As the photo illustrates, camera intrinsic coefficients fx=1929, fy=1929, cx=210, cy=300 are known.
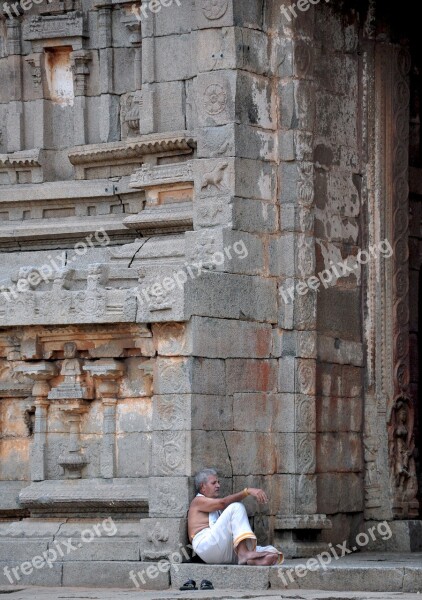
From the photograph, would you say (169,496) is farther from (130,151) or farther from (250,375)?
(130,151)

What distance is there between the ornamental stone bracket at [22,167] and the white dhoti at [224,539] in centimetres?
437

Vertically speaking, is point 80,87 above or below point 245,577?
above

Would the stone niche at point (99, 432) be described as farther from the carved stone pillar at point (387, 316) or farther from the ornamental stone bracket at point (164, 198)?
the carved stone pillar at point (387, 316)

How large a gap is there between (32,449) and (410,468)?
395 cm

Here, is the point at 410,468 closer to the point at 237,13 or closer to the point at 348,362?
the point at 348,362

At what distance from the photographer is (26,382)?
60.3ft

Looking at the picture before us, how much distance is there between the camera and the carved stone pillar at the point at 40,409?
59.4 ft

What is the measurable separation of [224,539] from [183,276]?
233 centimetres

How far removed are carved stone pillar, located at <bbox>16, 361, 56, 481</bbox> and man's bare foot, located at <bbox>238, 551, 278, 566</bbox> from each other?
8.05 feet

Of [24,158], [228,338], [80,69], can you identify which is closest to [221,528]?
[228,338]

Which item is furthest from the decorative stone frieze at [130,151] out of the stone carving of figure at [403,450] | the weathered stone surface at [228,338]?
the stone carving of figure at [403,450]

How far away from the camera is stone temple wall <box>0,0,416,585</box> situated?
683 inches

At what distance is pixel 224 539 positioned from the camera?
55.1 ft

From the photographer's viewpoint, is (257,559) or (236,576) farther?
(257,559)
